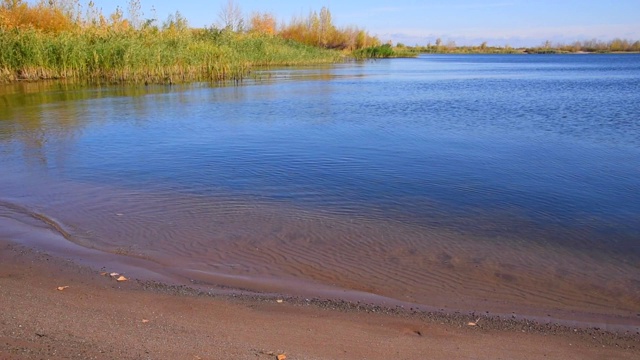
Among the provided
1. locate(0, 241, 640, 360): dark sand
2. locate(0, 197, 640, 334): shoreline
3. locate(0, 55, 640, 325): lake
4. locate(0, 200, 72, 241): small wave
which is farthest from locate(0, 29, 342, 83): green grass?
locate(0, 241, 640, 360): dark sand

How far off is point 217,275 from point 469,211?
11.7ft

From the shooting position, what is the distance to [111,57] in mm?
25109

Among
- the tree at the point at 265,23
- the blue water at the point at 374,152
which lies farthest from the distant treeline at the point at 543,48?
the blue water at the point at 374,152

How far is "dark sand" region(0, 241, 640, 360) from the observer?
3564 millimetres

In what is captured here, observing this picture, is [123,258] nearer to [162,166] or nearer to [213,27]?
[162,166]

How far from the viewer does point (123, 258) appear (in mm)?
5535

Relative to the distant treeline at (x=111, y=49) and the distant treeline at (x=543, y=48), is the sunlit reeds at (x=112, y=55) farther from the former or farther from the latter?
the distant treeline at (x=543, y=48)

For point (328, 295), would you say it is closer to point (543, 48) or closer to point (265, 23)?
point (265, 23)

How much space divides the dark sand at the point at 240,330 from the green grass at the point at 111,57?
22032 millimetres

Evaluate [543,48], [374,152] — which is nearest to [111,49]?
[374,152]

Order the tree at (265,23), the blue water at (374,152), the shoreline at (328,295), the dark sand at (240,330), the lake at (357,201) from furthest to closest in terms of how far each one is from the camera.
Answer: the tree at (265,23) < the blue water at (374,152) < the lake at (357,201) < the shoreline at (328,295) < the dark sand at (240,330)

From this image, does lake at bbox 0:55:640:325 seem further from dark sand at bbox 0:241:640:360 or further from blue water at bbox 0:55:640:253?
dark sand at bbox 0:241:640:360

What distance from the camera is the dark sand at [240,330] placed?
3564mm

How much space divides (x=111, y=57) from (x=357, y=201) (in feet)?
67.9
